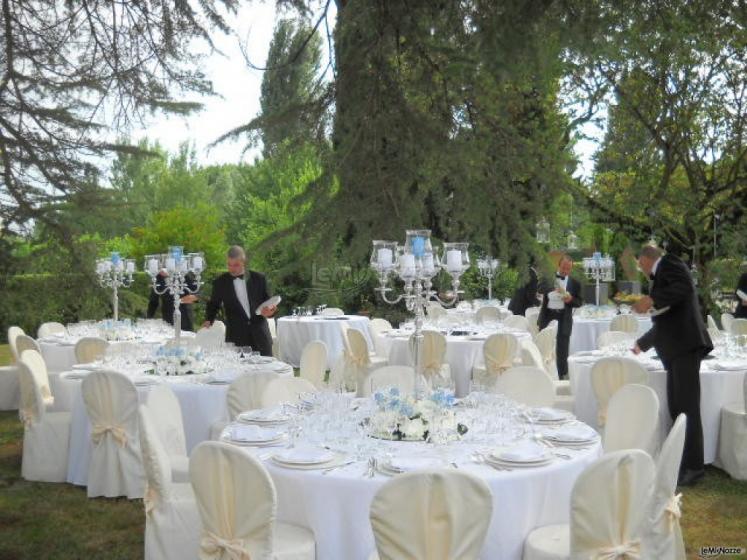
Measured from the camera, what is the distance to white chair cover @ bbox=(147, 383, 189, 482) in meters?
4.86

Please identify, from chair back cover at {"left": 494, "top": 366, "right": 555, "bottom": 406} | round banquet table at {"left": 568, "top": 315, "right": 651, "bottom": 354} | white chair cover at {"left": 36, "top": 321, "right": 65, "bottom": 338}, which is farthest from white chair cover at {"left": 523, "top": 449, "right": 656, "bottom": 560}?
round banquet table at {"left": 568, "top": 315, "right": 651, "bottom": 354}

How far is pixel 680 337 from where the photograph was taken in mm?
6117

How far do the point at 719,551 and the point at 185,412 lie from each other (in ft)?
11.7

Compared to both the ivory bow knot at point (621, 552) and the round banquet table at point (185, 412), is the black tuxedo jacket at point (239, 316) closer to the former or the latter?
the round banquet table at point (185, 412)

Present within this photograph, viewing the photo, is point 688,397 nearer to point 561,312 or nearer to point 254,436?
point 254,436

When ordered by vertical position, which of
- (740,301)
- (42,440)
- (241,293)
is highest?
(241,293)

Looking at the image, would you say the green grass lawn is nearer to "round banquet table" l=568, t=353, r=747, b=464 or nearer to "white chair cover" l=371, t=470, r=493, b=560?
"round banquet table" l=568, t=353, r=747, b=464

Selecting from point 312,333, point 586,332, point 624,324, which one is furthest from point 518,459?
point 312,333

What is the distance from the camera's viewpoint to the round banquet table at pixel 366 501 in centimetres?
360

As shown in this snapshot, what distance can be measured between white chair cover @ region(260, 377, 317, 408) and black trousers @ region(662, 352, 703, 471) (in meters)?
2.64

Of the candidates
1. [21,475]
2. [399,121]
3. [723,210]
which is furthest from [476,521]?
[723,210]

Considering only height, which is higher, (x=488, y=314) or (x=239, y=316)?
(x=239, y=316)

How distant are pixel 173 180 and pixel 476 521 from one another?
3281cm

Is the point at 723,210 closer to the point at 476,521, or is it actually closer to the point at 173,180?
the point at 476,521
